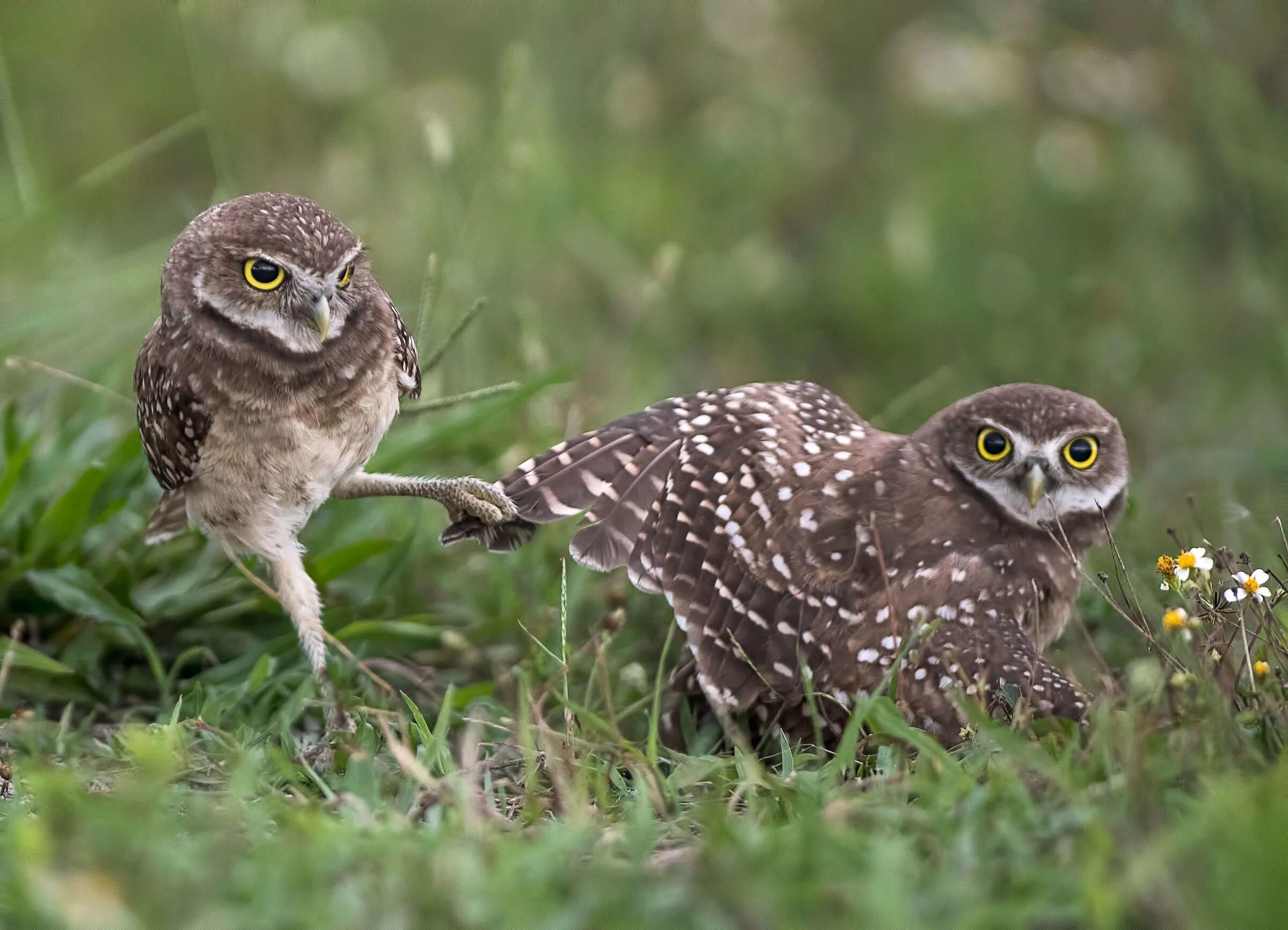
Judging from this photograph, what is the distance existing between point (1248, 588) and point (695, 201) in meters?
5.12

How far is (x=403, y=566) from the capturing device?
432cm

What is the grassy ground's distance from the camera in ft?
6.85

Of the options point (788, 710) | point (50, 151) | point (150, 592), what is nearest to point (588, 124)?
point (50, 151)

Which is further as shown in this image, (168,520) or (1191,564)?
(168,520)

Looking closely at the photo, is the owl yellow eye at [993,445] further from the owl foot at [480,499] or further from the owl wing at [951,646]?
the owl foot at [480,499]

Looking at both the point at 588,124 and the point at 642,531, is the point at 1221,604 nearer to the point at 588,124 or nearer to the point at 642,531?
the point at 642,531

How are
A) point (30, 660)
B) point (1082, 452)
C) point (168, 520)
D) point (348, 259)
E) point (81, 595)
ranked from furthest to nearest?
point (168, 520)
point (81, 595)
point (30, 660)
point (1082, 452)
point (348, 259)

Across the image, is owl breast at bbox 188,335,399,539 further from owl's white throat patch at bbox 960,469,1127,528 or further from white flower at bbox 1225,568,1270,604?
white flower at bbox 1225,568,1270,604

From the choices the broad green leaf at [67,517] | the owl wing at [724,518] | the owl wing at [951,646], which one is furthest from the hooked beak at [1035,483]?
the broad green leaf at [67,517]

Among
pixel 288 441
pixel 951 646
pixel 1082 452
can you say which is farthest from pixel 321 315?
pixel 1082 452

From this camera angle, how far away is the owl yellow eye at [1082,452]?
134 inches

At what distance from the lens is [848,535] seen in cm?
343

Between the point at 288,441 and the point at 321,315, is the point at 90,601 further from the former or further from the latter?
the point at 321,315

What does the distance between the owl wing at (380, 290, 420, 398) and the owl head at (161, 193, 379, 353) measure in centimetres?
20
